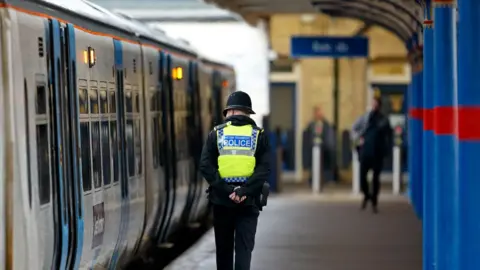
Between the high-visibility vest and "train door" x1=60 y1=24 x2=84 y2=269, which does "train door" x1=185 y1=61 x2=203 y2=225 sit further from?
"train door" x1=60 y1=24 x2=84 y2=269

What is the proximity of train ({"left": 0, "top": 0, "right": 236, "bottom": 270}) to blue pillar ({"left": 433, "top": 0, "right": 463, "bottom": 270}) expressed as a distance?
2802 millimetres

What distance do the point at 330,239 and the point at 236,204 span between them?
21.3 ft

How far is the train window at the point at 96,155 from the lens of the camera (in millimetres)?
8859

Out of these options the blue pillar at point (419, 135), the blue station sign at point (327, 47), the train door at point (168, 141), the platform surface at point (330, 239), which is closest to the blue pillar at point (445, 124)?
the platform surface at point (330, 239)

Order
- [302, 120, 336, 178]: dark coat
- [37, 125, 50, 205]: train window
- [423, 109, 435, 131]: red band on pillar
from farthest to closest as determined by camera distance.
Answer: [302, 120, 336, 178]: dark coat
[423, 109, 435, 131]: red band on pillar
[37, 125, 50, 205]: train window

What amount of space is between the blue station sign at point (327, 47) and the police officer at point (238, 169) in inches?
522

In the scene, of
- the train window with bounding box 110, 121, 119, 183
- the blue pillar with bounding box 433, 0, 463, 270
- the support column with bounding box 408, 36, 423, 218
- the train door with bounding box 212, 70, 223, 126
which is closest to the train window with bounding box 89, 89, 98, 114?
the train window with bounding box 110, 121, 119, 183

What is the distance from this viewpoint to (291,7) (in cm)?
2084

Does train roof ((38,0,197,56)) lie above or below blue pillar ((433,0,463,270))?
above

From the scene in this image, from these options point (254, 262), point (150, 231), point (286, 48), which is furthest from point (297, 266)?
point (286, 48)

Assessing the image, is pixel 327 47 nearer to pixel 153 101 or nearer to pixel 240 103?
pixel 153 101

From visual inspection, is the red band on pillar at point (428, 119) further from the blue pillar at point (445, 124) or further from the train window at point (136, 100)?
the train window at point (136, 100)

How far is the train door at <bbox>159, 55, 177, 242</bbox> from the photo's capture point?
502 inches

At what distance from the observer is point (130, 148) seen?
1059 centimetres
